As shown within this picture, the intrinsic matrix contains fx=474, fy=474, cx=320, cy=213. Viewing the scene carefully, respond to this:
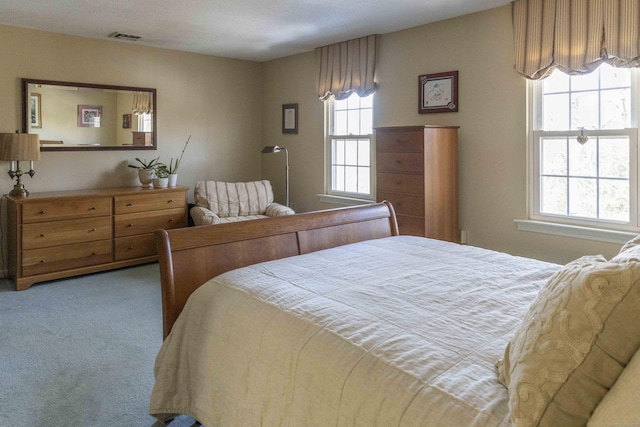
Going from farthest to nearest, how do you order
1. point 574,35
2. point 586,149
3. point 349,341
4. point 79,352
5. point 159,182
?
point 159,182, point 586,149, point 574,35, point 79,352, point 349,341

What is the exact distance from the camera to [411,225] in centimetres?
397

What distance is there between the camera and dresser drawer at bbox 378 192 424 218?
389 cm

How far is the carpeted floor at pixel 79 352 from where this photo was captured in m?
2.24

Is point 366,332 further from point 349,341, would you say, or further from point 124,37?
point 124,37

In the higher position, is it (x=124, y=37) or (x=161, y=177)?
(x=124, y=37)

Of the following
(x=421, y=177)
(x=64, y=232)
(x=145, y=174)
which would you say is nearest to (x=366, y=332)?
(x=421, y=177)

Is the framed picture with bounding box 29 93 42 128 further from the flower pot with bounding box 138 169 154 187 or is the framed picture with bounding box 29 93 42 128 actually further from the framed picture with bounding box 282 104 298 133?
the framed picture with bounding box 282 104 298 133

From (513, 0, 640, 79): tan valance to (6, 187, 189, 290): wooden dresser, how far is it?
11.7 feet

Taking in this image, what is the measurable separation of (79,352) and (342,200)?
3.13 m

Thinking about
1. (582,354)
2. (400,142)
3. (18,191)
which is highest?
(400,142)

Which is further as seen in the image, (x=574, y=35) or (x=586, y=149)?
(x=586, y=149)

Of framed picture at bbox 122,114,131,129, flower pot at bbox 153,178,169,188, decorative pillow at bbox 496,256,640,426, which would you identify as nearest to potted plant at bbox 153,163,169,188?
flower pot at bbox 153,178,169,188

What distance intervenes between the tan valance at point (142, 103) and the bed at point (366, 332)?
3.54 m

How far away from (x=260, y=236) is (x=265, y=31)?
302 cm
